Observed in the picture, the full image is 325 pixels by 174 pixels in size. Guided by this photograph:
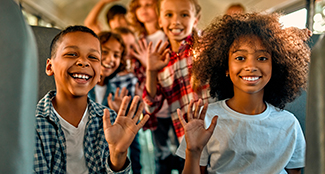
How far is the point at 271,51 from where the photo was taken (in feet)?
3.76

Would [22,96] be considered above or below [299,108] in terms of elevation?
above

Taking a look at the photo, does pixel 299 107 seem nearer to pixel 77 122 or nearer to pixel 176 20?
pixel 176 20

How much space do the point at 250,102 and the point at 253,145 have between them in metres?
0.19

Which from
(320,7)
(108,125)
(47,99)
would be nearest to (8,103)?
(108,125)

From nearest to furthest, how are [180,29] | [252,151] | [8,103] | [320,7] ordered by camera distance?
[8,103], [252,151], [180,29], [320,7]

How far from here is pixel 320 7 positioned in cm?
202

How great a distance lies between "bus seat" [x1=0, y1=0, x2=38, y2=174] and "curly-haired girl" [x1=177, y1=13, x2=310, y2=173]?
24.3 inches

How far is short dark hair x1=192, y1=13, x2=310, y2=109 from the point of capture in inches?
45.9

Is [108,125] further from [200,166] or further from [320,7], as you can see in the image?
[320,7]

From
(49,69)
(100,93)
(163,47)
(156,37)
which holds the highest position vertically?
(156,37)

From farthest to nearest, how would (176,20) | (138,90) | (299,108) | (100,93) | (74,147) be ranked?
(138,90) → (100,93) → (176,20) → (299,108) → (74,147)

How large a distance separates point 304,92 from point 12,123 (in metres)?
1.28

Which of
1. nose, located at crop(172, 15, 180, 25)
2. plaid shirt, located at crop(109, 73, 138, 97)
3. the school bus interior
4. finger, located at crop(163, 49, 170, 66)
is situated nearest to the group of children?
finger, located at crop(163, 49, 170, 66)

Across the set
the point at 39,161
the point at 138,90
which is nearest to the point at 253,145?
the point at 39,161
